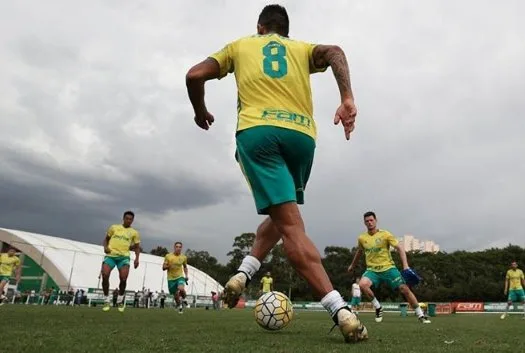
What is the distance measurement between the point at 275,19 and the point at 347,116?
4.10ft

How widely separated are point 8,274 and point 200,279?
48925 millimetres

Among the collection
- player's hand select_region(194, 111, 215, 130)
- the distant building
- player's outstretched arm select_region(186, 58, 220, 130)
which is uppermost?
the distant building

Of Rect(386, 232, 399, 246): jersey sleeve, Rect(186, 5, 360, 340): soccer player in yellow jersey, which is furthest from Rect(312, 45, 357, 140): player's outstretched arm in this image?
Rect(386, 232, 399, 246): jersey sleeve

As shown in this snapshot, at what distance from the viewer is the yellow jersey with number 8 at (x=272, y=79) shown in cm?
348

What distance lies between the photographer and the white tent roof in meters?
49.8

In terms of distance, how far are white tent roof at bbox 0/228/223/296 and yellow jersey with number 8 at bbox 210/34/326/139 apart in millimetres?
47019

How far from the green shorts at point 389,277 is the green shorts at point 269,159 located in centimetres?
814

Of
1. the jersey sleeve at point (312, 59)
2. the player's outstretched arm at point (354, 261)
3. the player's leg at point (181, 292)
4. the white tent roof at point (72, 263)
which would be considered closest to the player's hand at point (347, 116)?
the jersey sleeve at point (312, 59)

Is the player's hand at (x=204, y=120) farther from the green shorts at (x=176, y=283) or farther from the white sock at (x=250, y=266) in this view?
the green shorts at (x=176, y=283)

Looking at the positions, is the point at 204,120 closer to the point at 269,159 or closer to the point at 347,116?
the point at 269,159

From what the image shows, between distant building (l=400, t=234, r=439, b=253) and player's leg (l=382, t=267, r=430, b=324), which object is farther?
distant building (l=400, t=234, r=439, b=253)

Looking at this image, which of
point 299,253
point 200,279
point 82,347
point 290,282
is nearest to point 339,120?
point 299,253

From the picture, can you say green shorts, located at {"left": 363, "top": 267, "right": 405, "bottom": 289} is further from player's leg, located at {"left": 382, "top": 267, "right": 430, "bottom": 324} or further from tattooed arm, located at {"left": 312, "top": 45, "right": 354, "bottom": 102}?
tattooed arm, located at {"left": 312, "top": 45, "right": 354, "bottom": 102}

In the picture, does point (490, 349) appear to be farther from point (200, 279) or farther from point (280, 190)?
point (200, 279)
